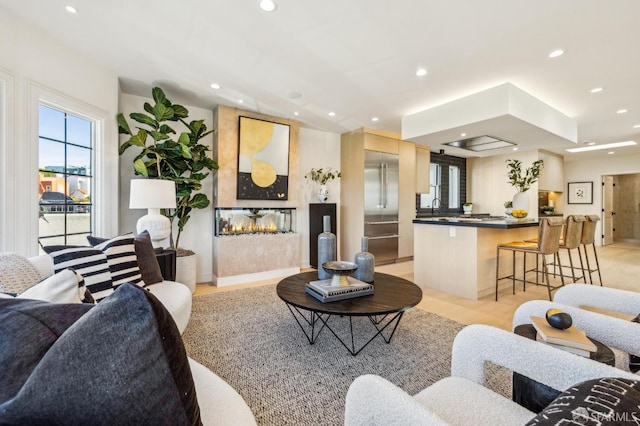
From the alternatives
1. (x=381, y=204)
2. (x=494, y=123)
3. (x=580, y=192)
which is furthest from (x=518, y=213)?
(x=580, y=192)

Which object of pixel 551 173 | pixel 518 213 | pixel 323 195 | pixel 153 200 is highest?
pixel 551 173

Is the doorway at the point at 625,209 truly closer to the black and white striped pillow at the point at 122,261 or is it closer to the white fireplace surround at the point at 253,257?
the white fireplace surround at the point at 253,257

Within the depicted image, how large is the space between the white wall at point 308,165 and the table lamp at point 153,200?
2383 mm

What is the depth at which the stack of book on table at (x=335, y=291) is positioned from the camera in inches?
81.0

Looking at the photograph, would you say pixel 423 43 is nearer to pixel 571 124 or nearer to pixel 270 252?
pixel 270 252

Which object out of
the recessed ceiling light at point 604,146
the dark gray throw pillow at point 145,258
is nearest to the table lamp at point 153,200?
the dark gray throw pillow at point 145,258

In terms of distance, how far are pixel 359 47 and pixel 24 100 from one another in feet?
9.15

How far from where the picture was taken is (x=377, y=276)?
8.85 feet

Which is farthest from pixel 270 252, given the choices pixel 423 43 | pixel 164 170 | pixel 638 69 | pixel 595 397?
pixel 638 69

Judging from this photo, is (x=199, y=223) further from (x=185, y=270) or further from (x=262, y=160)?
(x=262, y=160)

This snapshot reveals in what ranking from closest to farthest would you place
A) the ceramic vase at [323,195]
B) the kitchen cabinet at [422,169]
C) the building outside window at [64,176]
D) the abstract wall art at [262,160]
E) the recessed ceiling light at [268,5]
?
1. the recessed ceiling light at [268,5]
2. the building outside window at [64,176]
3. the abstract wall art at [262,160]
4. the ceramic vase at [323,195]
5. the kitchen cabinet at [422,169]

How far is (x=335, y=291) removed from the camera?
6.83ft

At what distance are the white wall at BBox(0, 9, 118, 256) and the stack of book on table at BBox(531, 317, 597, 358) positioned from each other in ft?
11.3

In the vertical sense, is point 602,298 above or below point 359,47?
below
